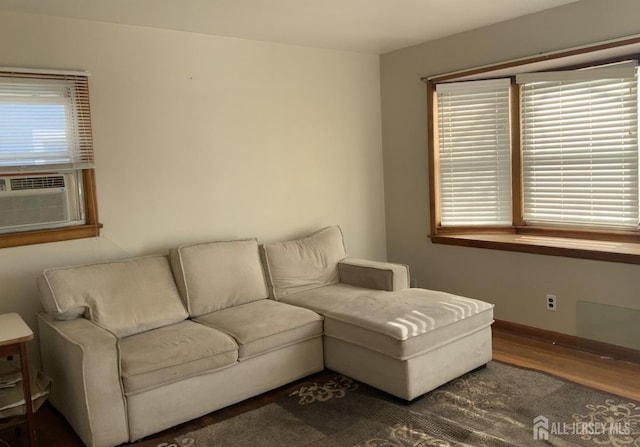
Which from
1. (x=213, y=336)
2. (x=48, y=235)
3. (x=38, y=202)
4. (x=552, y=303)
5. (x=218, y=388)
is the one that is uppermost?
(x=38, y=202)

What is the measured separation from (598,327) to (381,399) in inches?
67.0

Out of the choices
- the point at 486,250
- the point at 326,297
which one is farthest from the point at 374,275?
the point at 486,250

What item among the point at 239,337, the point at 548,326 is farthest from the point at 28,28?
the point at 548,326

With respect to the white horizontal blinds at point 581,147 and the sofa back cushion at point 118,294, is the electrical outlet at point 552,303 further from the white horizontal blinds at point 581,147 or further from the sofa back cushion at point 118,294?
the sofa back cushion at point 118,294

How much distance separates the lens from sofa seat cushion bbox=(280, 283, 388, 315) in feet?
12.1

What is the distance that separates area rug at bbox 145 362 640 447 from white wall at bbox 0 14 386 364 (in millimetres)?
1453

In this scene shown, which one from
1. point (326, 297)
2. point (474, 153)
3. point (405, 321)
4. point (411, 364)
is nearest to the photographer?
point (411, 364)

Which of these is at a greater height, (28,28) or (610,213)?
(28,28)

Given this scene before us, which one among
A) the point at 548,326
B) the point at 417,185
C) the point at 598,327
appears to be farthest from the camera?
the point at 417,185

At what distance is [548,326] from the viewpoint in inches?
161

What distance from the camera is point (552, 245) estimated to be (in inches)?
157

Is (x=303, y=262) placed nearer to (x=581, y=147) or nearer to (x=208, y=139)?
(x=208, y=139)

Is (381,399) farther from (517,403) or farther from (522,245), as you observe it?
(522,245)

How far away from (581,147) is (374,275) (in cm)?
177
